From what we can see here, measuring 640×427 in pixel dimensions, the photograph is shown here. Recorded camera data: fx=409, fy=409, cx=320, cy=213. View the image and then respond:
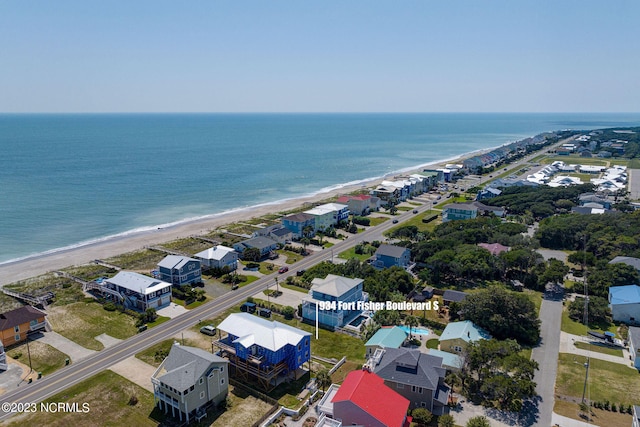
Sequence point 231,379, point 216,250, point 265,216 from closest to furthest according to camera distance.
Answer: point 231,379
point 216,250
point 265,216

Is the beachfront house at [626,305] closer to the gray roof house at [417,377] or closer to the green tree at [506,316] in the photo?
the green tree at [506,316]

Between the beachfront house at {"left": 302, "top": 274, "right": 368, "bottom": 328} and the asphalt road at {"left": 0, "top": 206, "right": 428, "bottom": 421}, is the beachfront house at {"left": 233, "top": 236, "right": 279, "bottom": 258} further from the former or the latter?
the beachfront house at {"left": 302, "top": 274, "right": 368, "bottom": 328}

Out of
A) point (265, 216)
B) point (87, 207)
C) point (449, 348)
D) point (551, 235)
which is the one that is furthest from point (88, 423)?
point (87, 207)

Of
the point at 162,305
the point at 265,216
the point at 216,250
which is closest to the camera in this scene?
the point at 162,305

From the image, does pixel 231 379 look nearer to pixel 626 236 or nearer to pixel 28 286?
pixel 28 286

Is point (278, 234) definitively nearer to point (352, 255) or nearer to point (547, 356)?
point (352, 255)

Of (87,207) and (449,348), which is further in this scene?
(87,207)
